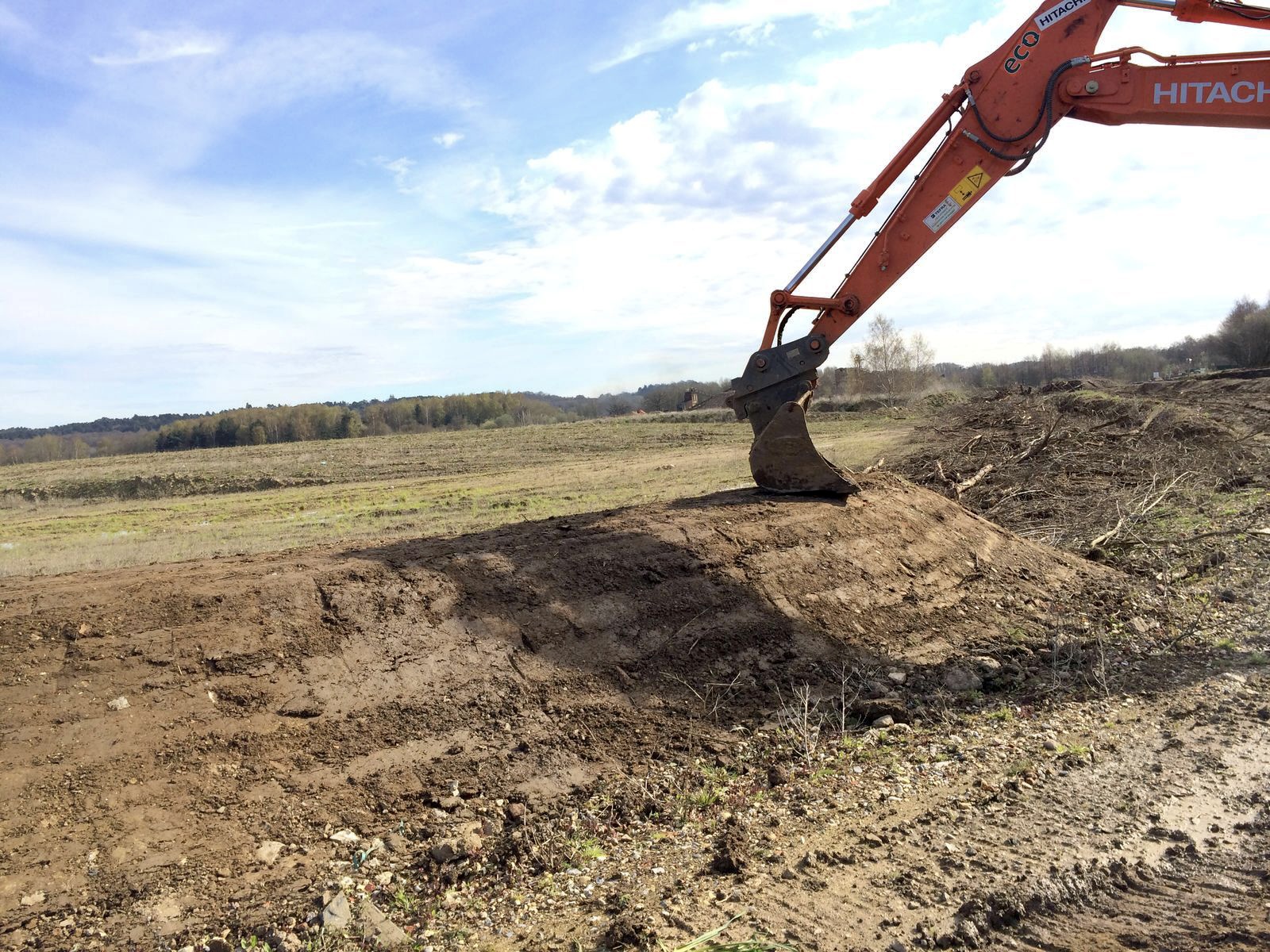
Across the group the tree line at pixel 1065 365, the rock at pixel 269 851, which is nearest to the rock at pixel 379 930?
the rock at pixel 269 851

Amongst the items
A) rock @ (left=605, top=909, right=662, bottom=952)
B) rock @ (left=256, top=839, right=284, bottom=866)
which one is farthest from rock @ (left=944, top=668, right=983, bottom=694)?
rock @ (left=256, top=839, right=284, bottom=866)

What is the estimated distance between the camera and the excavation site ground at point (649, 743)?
3.63 metres

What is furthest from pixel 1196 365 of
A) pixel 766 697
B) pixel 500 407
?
pixel 766 697

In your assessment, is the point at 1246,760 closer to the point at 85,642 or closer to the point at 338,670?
the point at 338,670

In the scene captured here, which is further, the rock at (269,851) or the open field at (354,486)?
the open field at (354,486)

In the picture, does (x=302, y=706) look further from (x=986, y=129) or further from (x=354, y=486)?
(x=354, y=486)

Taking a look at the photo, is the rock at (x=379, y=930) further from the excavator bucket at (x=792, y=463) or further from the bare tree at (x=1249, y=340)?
the bare tree at (x=1249, y=340)

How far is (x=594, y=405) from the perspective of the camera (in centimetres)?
9544

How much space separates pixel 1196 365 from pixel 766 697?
217 ft

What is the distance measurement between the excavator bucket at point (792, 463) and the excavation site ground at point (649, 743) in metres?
0.29

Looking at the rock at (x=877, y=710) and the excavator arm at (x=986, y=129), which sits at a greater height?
the excavator arm at (x=986, y=129)

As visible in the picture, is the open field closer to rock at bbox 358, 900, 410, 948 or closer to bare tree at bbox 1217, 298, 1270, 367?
rock at bbox 358, 900, 410, 948

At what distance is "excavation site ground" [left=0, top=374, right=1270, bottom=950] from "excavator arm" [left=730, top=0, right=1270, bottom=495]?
86 centimetres

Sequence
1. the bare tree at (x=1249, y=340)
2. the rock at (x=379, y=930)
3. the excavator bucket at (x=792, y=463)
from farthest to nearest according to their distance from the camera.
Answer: the bare tree at (x=1249, y=340), the excavator bucket at (x=792, y=463), the rock at (x=379, y=930)
